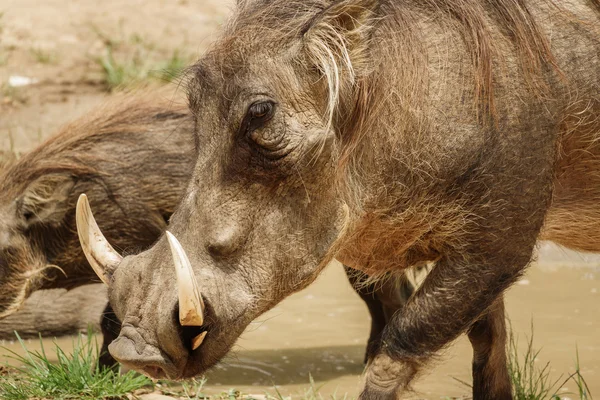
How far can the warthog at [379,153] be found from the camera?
9.85 feet

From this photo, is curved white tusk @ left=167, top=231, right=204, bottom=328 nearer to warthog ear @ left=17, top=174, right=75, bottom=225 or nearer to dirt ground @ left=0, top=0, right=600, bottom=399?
dirt ground @ left=0, top=0, right=600, bottom=399

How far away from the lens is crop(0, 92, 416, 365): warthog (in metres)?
5.29

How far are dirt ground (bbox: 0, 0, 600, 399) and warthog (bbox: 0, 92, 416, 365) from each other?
492 mm

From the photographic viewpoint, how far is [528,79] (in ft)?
10.5

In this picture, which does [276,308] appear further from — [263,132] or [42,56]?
[42,56]

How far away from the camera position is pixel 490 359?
3834 millimetres

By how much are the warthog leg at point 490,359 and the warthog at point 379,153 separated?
1.99 ft

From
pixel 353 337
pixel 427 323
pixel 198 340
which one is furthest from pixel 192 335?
pixel 353 337

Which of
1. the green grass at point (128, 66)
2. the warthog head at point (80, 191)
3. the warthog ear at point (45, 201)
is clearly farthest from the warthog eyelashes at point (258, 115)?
the green grass at point (128, 66)

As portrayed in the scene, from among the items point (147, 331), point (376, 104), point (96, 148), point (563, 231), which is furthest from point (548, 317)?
point (147, 331)

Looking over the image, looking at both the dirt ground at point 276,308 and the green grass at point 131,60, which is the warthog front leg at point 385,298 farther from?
the green grass at point 131,60

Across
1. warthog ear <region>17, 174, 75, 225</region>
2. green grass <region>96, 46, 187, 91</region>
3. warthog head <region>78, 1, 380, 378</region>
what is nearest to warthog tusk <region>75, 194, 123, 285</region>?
warthog head <region>78, 1, 380, 378</region>

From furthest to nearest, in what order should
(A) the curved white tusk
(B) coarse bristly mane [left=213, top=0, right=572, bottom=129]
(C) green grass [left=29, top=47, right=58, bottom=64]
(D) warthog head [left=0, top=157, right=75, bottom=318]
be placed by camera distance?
1. (C) green grass [left=29, top=47, right=58, bottom=64]
2. (D) warthog head [left=0, top=157, right=75, bottom=318]
3. (B) coarse bristly mane [left=213, top=0, right=572, bottom=129]
4. (A) the curved white tusk

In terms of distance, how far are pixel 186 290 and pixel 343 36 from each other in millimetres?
919
